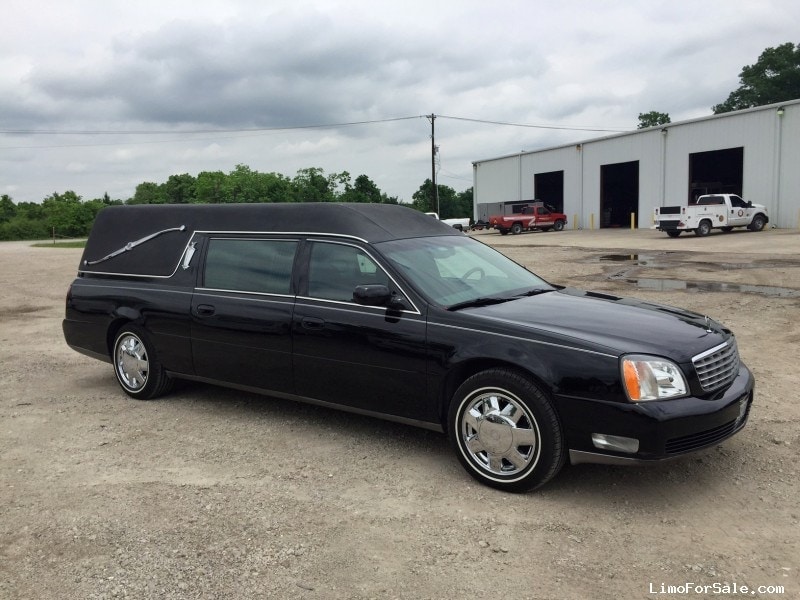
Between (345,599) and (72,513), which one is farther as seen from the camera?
(72,513)

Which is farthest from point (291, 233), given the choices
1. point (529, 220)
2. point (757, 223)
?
point (529, 220)

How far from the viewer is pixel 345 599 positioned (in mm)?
3068

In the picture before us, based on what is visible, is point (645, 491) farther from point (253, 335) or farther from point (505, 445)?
point (253, 335)

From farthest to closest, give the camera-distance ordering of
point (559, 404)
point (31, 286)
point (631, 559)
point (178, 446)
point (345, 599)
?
point (31, 286), point (178, 446), point (559, 404), point (631, 559), point (345, 599)

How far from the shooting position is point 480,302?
4707mm

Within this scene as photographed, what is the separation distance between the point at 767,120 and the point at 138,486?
1429 inches

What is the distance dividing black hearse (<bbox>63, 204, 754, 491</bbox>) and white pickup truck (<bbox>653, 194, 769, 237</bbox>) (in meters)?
27.2

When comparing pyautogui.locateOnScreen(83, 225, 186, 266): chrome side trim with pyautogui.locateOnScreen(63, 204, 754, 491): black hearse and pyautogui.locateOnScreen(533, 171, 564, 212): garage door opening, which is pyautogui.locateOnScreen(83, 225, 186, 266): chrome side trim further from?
pyautogui.locateOnScreen(533, 171, 564, 212): garage door opening

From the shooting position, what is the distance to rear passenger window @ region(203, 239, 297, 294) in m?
5.39

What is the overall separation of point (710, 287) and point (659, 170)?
93.9 feet

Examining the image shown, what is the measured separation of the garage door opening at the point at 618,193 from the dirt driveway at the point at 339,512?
1601 inches

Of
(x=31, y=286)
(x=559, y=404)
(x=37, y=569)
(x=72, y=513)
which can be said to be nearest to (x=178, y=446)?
(x=72, y=513)

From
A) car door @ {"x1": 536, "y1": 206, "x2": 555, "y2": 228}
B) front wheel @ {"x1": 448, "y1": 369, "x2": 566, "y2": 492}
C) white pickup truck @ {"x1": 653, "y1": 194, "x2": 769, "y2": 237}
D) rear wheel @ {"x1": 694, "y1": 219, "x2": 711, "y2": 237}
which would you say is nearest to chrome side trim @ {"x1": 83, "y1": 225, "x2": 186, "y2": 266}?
front wheel @ {"x1": 448, "y1": 369, "x2": 566, "y2": 492}

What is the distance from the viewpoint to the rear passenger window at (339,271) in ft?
16.2
